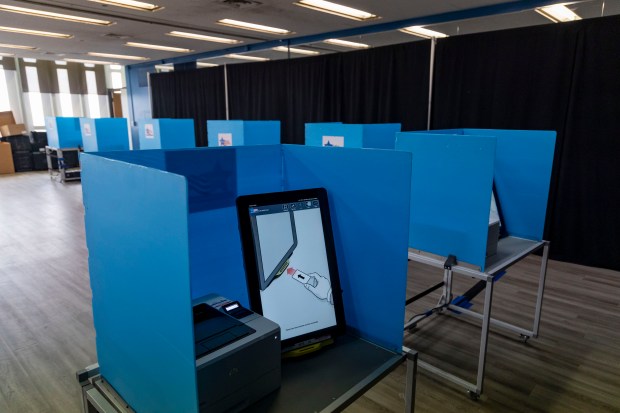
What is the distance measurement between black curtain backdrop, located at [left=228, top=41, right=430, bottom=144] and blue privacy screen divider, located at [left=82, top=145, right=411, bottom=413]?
3.84 meters

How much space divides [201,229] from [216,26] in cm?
520

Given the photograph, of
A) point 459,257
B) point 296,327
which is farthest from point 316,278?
point 459,257

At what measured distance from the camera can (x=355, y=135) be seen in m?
3.32

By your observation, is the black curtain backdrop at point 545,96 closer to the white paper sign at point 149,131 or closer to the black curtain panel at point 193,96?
the white paper sign at point 149,131

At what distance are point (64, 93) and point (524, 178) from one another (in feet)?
38.7

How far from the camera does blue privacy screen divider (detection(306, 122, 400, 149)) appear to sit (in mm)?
3305

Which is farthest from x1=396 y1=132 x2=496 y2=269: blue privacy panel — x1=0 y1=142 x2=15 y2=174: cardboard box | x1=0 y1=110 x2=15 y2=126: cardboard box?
x1=0 y1=110 x2=15 y2=126: cardboard box

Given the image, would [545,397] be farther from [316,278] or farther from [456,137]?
[316,278]

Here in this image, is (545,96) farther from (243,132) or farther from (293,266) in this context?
(293,266)

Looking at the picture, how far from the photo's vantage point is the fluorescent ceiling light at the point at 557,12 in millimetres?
4285

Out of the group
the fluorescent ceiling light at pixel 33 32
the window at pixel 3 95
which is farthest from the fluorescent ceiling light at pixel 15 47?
the window at pixel 3 95

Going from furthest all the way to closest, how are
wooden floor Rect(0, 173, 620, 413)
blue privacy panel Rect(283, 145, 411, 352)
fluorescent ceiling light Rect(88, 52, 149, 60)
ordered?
fluorescent ceiling light Rect(88, 52, 149, 60) → wooden floor Rect(0, 173, 620, 413) → blue privacy panel Rect(283, 145, 411, 352)

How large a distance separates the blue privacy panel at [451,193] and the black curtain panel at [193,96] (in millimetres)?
→ 6134

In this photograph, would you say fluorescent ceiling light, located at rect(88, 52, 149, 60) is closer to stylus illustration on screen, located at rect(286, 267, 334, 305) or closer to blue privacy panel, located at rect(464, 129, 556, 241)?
blue privacy panel, located at rect(464, 129, 556, 241)
